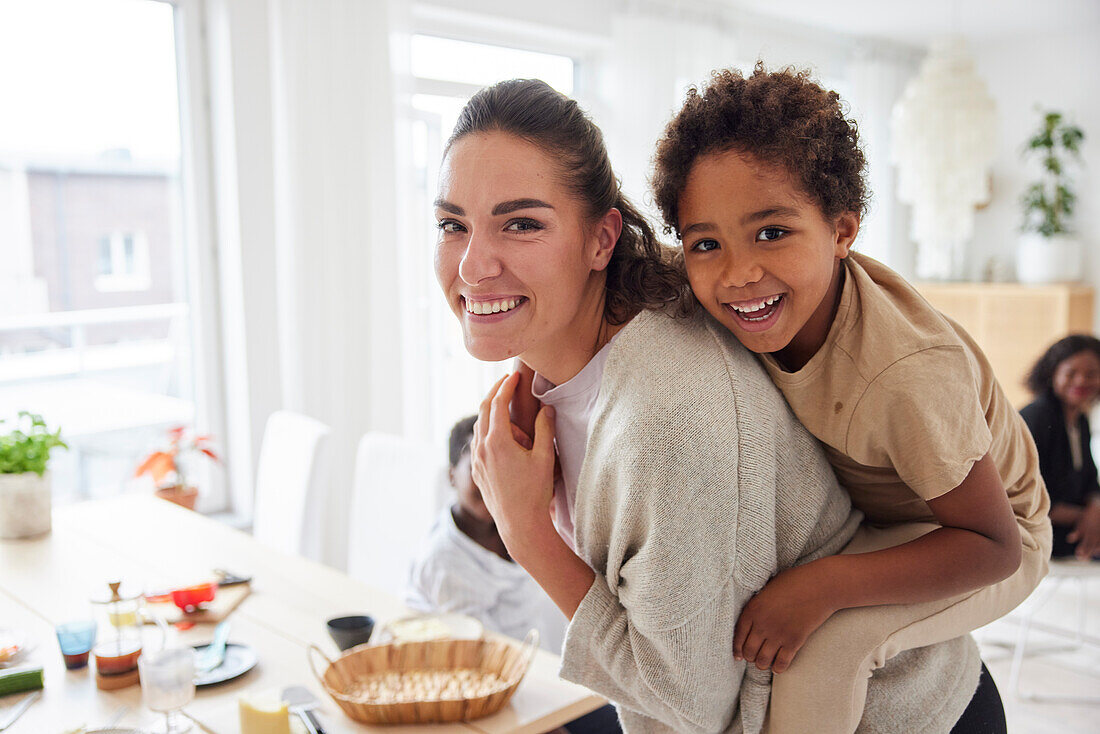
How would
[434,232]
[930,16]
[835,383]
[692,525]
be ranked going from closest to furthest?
[692,525] → [835,383] → [434,232] → [930,16]

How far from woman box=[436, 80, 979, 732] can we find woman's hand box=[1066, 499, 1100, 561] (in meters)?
2.24

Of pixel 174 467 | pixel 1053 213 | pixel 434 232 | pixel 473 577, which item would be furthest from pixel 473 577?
pixel 1053 213

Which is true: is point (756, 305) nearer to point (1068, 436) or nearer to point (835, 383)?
point (835, 383)

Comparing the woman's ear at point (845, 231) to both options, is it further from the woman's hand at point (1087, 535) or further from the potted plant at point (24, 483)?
the woman's hand at point (1087, 535)

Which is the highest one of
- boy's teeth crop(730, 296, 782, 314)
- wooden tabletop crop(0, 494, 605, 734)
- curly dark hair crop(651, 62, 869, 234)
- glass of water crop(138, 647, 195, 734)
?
curly dark hair crop(651, 62, 869, 234)

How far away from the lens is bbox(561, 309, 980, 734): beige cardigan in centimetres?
95

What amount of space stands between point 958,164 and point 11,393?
3996 millimetres

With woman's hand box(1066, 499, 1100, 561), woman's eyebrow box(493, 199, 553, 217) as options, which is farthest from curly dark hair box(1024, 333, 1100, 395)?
woman's eyebrow box(493, 199, 553, 217)

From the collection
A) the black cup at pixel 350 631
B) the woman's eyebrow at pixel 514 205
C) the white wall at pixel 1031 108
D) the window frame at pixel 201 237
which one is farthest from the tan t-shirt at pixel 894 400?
the white wall at pixel 1031 108

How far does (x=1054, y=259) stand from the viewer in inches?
251

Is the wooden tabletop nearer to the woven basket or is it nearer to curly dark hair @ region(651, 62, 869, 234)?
the woven basket

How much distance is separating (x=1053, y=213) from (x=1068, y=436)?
154 inches

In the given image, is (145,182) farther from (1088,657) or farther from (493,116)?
(1088,657)

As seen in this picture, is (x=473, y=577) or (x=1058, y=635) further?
(x=1058, y=635)
